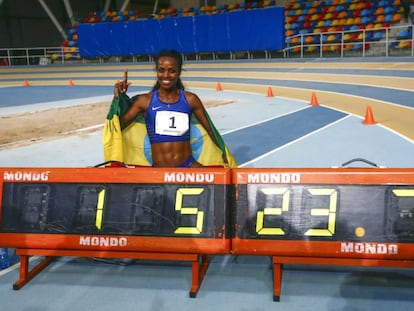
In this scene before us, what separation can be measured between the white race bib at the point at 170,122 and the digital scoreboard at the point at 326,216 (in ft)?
4.02

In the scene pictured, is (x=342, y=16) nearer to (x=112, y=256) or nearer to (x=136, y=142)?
(x=136, y=142)

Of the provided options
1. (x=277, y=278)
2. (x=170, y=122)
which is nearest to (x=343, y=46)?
(x=170, y=122)

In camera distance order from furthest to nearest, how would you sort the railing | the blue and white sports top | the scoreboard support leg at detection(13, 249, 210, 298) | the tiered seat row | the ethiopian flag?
the tiered seat row, the railing, the blue and white sports top, the ethiopian flag, the scoreboard support leg at detection(13, 249, 210, 298)

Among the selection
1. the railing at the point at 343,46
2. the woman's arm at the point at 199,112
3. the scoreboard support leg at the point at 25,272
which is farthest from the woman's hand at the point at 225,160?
the railing at the point at 343,46

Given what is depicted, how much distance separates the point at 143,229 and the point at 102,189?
1.56 ft

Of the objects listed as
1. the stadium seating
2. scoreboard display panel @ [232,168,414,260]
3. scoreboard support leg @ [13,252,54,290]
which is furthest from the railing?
scoreboard support leg @ [13,252,54,290]

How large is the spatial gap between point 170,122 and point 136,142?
454 millimetres

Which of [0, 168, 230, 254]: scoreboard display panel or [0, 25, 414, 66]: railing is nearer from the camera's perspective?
[0, 168, 230, 254]: scoreboard display panel

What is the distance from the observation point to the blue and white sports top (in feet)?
15.0

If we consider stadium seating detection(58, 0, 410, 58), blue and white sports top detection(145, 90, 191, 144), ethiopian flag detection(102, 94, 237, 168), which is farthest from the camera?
stadium seating detection(58, 0, 410, 58)

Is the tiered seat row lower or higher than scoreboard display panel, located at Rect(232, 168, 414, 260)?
higher

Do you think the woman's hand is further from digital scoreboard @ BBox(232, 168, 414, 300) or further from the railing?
the railing

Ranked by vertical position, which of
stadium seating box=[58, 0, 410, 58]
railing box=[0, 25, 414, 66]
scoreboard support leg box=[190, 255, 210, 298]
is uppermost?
stadium seating box=[58, 0, 410, 58]

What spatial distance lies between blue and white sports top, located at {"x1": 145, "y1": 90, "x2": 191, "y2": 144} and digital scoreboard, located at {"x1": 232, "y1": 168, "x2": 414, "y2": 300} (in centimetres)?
123
